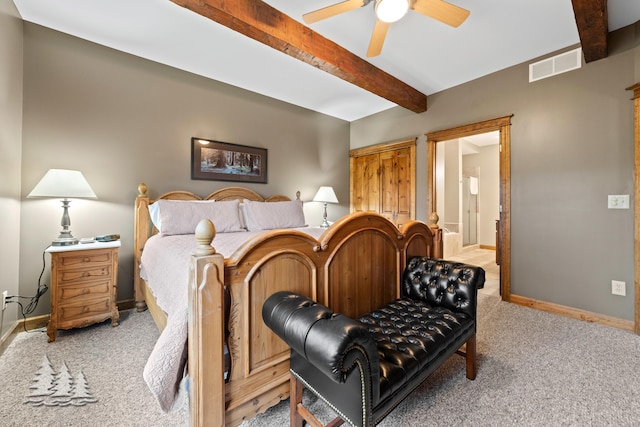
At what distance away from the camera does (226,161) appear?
3.56 meters

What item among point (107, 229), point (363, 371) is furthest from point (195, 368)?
point (107, 229)

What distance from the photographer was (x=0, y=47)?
76.6 inches

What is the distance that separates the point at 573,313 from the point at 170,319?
3.58 m

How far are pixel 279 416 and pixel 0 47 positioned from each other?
3.17 metres

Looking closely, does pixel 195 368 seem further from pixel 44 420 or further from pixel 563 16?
pixel 563 16

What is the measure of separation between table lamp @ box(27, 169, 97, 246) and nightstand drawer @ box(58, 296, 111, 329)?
0.54 meters

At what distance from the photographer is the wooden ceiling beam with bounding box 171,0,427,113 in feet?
6.30

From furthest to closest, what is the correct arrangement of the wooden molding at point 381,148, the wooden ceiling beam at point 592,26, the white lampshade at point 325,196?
the white lampshade at point 325,196 < the wooden molding at point 381,148 < the wooden ceiling beam at point 592,26

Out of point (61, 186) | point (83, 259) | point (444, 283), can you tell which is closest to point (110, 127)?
point (61, 186)

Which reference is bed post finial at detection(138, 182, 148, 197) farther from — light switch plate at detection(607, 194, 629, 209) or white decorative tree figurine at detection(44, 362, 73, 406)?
light switch plate at detection(607, 194, 629, 209)

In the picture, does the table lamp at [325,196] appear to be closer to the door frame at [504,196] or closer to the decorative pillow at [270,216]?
the decorative pillow at [270,216]

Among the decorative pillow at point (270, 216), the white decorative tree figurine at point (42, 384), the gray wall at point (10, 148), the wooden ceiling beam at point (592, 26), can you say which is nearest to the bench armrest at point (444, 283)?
the decorative pillow at point (270, 216)

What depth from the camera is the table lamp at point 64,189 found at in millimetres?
2213

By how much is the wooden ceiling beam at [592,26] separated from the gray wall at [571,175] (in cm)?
19
